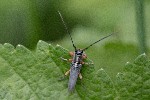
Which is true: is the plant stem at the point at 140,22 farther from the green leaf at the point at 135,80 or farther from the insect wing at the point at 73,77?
the green leaf at the point at 135,80

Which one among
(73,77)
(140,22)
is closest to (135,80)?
(73,77)

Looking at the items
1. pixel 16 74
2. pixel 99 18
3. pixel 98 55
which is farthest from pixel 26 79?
pixel 99 18

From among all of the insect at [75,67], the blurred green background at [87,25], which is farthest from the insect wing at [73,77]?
the blurred green background at [87,25]

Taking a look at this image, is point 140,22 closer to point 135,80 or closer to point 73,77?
point 73,77

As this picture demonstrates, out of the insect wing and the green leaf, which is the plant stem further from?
the green leaf

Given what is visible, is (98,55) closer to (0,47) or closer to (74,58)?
(74,58)

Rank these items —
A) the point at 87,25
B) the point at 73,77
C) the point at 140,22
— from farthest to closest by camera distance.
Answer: the point at 87,25 < the point at 140,22 < the point at 73,77
